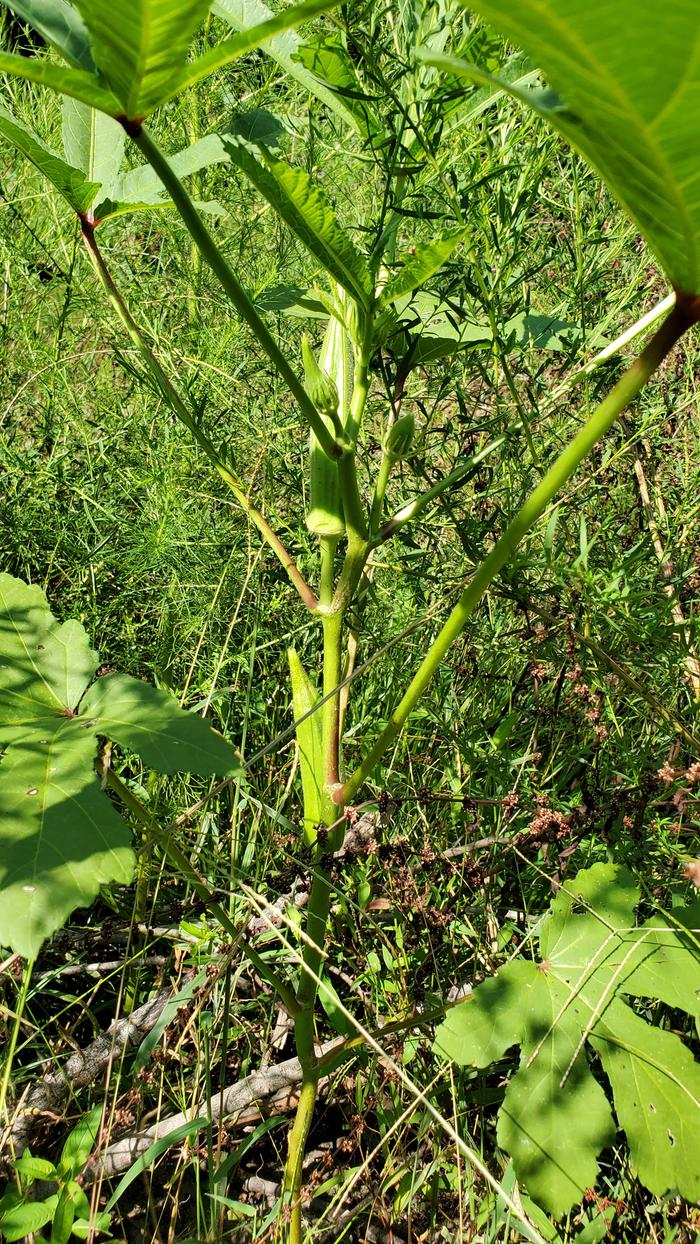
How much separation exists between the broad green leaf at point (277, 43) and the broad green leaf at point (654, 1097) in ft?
3.20

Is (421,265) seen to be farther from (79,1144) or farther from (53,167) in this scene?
(79,1144)

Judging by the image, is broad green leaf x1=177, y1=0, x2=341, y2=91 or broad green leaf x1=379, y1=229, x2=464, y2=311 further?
broad green leaf x1=379, y1=229, x2=464, y2=311

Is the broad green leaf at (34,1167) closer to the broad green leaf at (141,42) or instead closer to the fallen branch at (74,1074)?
the fallen branch at (74,1074)

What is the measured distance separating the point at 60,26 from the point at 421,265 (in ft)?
1.12

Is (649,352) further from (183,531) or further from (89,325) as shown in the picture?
(89,325)

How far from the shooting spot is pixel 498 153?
42.7 inches

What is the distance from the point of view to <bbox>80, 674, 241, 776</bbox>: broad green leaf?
31.4 inches

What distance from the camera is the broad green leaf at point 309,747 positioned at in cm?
105

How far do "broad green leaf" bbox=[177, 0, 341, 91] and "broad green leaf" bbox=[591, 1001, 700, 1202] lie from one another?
0.96 meters

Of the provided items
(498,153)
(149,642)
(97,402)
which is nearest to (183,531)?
(149,642)

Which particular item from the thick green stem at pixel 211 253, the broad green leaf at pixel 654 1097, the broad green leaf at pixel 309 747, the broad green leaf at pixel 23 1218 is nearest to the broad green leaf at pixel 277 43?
the thick green stem at pixel 211 253

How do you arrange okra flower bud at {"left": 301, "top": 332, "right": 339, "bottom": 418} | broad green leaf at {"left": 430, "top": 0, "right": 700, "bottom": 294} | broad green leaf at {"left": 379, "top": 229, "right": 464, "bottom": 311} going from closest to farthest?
broad green leaf at {"left": 430, "top": 0, "right": 700, "bottom": 294}, broad green leaf at {"left": 379, "top": 229, "right": 464, "bottom": 311}, okra flower bud at {"left": 301, "top": 332, "right": 339, "bottom": 418}

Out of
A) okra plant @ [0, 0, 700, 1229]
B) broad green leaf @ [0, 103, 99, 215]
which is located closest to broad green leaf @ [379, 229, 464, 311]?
okra plant @ [0, 0, 700, 1229]

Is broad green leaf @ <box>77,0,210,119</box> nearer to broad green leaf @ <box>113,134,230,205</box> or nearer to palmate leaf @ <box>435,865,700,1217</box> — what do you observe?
broad green leaf @ <box>113,134,230,205</box>
